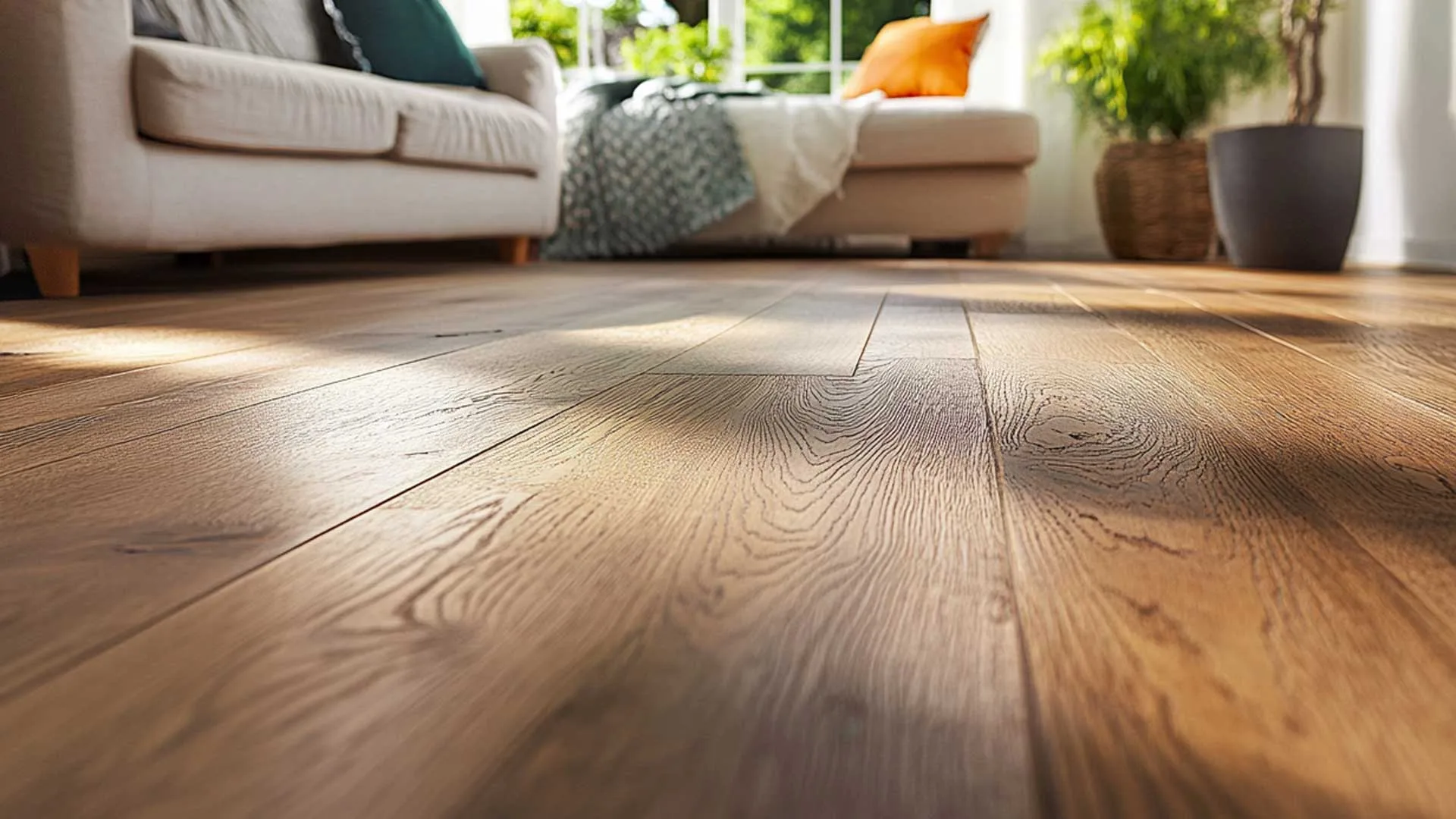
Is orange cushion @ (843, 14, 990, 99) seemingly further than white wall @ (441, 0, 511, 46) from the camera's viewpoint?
No

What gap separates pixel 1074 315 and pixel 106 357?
1.09 metres

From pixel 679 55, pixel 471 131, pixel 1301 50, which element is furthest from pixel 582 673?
pixel 679 55

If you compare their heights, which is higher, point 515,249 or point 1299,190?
point 1299,190

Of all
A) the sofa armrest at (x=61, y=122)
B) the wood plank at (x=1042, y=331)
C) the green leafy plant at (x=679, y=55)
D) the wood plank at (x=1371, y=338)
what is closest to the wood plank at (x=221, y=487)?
the wood plank at (x=1042, y=331)

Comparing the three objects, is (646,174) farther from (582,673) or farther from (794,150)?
(582,673)

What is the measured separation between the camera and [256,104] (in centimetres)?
222

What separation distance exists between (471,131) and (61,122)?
1.09 meters

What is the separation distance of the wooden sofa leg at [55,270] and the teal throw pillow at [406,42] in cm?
131

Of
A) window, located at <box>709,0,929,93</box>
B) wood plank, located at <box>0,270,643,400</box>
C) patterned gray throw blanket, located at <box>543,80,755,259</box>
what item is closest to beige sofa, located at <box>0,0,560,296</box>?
wood plank, located at <box>0,270,643,400</box>

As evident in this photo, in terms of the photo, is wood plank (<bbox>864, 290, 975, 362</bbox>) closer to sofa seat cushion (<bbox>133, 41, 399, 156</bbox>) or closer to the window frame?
sofa seat cushion (<bbox>133, 41, 399, 156</bbox>)

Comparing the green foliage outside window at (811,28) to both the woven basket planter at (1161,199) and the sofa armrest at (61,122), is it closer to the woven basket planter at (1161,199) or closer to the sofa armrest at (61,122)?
the woven basket planter at (1161,199)

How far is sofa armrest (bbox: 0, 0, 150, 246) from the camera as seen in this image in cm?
195

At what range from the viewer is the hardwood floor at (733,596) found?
0.28 m

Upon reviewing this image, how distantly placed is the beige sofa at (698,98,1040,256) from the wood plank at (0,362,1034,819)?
334 centimetres
